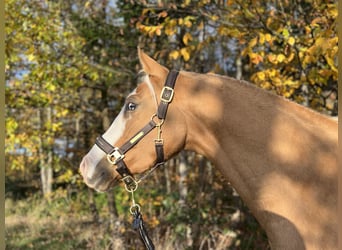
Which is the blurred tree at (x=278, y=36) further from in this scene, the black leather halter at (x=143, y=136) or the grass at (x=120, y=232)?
the grass at (x=120, y=232)

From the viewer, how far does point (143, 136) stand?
2584 millimetres

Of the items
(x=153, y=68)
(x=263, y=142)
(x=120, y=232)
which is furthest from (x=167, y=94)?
(x=120, y=232)

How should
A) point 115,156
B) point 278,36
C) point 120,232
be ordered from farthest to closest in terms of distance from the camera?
point 120,232
point 278,36
point 115,156

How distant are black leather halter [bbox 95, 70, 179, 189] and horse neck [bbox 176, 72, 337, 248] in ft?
0.24

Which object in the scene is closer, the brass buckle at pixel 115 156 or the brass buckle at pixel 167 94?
the brass buckle at pixel 167 94

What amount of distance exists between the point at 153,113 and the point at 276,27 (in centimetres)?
295

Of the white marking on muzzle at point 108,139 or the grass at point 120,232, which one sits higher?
the white marking on muzzle at point 108,139

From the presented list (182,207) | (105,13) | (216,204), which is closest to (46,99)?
(105,13)

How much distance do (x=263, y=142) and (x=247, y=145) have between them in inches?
3.6

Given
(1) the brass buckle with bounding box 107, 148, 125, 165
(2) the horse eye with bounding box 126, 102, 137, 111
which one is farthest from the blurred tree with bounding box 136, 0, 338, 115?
(1) the brass buckle with bounding box 107, 148, 125, 165

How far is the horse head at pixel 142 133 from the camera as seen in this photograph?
2568 mm

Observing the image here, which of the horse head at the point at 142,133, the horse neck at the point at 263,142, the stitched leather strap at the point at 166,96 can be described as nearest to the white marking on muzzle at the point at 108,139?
the horse head at the point at 142,133

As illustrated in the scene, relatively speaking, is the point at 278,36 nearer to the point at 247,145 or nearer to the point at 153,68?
the point at 153,68

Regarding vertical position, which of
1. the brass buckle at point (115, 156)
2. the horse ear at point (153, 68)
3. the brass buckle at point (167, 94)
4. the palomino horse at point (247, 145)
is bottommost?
the brass buckle at point (115, 156)
